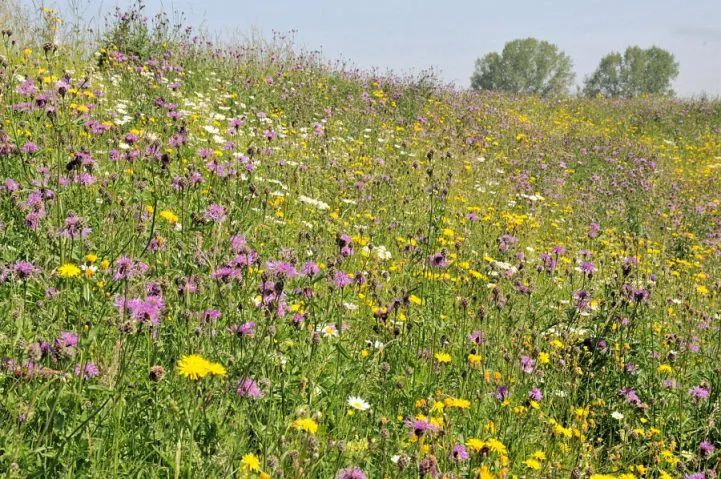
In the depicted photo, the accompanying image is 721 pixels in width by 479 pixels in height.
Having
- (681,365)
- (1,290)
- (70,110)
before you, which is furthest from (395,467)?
(70,110)

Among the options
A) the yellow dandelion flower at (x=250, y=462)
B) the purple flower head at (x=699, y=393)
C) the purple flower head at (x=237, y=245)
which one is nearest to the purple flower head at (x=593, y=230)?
the purple flower head at (x=699, y=393)

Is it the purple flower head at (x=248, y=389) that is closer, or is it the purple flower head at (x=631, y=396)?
the purple flower head at (x=248, y=389)

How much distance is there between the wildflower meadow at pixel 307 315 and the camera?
1.96 m

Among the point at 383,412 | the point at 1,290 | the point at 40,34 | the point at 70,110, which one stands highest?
the point at 40,34

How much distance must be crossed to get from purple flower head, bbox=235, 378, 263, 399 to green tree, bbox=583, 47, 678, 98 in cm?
7367

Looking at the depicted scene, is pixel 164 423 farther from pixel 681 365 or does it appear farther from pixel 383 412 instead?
pixel 681 365

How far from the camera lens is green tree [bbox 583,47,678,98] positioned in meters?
69.8

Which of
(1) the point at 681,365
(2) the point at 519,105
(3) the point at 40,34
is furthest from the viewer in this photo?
(2) the point at 519,105

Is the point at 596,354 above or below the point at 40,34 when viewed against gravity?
below

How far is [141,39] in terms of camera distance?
8977 mm

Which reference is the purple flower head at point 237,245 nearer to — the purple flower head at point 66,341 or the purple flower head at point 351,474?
the purple flower head at point 66,341

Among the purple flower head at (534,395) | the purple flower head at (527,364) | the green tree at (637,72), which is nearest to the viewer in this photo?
the purple flower head at (534,395)

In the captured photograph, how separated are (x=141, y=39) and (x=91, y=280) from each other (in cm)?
727

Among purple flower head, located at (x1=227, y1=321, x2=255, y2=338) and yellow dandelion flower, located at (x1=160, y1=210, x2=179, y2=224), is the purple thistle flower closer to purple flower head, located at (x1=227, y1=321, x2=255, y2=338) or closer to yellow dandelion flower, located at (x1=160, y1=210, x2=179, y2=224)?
purple flower head, located at (x1=227, y1=321, x2=255, y2=338)
